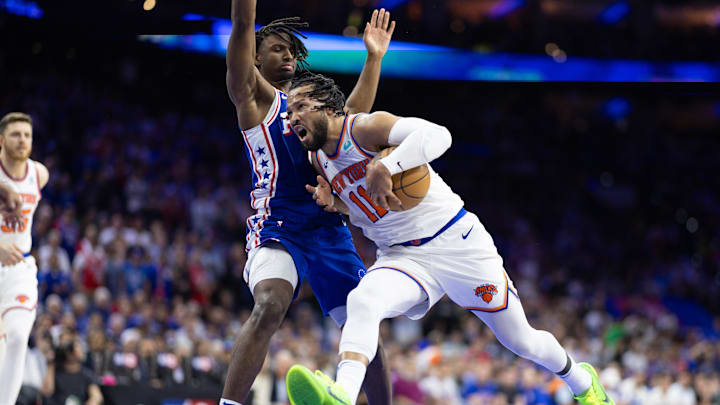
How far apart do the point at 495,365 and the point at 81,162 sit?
8.36 metres

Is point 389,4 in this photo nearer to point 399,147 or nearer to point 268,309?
point 399,147

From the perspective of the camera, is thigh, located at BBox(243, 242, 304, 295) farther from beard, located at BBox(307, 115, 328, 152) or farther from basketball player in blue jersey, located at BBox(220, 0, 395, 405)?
beard, located at BBox(307, 115, 328, 152)

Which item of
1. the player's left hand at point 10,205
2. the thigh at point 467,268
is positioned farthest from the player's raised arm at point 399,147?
the player's left hand at point 10,205

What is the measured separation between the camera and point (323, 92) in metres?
5.06

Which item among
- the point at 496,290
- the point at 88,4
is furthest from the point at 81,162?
the point at 496,290

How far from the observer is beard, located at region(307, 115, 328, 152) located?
4984 mm

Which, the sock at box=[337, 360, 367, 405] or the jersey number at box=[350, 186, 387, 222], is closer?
the sock at box=[337, 360, 367, 405]

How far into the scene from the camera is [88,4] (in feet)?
26.6

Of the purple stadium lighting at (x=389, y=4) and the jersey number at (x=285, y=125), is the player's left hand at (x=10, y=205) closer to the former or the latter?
the jersey number at (x=285, y=125)

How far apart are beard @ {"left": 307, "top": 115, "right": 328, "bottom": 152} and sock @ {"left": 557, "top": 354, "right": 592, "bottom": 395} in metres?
2.45

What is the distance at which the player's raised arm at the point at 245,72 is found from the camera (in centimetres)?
502

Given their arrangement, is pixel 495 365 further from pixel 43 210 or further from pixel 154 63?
pixel 154 63

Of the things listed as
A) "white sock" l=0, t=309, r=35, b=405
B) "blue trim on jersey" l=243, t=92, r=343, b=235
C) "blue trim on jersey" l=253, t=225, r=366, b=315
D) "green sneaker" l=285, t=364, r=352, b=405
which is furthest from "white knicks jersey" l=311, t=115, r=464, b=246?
"white sock" l=0, t=309, r=35, b=405

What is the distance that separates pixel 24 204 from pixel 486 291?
13.2 feet
